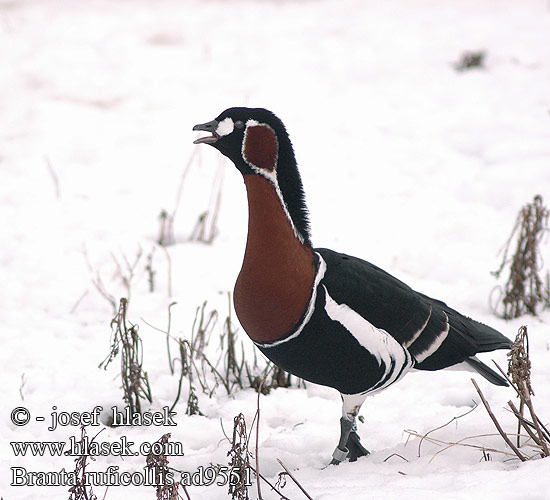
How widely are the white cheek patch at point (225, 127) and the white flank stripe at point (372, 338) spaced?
0.70 meters

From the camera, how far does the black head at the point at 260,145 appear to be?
2.83 m

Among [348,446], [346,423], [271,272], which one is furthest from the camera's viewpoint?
[348,446]

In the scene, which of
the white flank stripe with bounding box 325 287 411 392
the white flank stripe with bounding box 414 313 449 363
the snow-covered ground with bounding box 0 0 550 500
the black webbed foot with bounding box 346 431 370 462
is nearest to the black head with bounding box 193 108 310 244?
the white flank stripe with bounding box 325 287 411 392

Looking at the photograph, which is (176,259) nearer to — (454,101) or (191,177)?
(191,177)

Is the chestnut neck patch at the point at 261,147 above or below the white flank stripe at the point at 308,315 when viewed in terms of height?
above

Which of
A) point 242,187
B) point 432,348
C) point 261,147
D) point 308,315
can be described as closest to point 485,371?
point 432,348

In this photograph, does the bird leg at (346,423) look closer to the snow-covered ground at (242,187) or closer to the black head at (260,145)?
the snow-covered ground at (242,187)

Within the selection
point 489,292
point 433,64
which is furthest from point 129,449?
point 433,64

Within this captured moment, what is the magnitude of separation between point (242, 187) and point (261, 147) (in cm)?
332

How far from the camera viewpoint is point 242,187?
6141 mm

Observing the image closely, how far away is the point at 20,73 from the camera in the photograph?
734 centimetres

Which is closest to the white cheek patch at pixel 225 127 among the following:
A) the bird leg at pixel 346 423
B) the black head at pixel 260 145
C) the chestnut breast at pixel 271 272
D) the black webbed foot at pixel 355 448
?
the black head at pixel 260 145

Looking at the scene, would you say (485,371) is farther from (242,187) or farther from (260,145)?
(242,187)

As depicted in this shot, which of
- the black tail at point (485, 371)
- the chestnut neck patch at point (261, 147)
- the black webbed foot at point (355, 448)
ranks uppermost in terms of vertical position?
the chestnut neck patch at point (261, 147)
